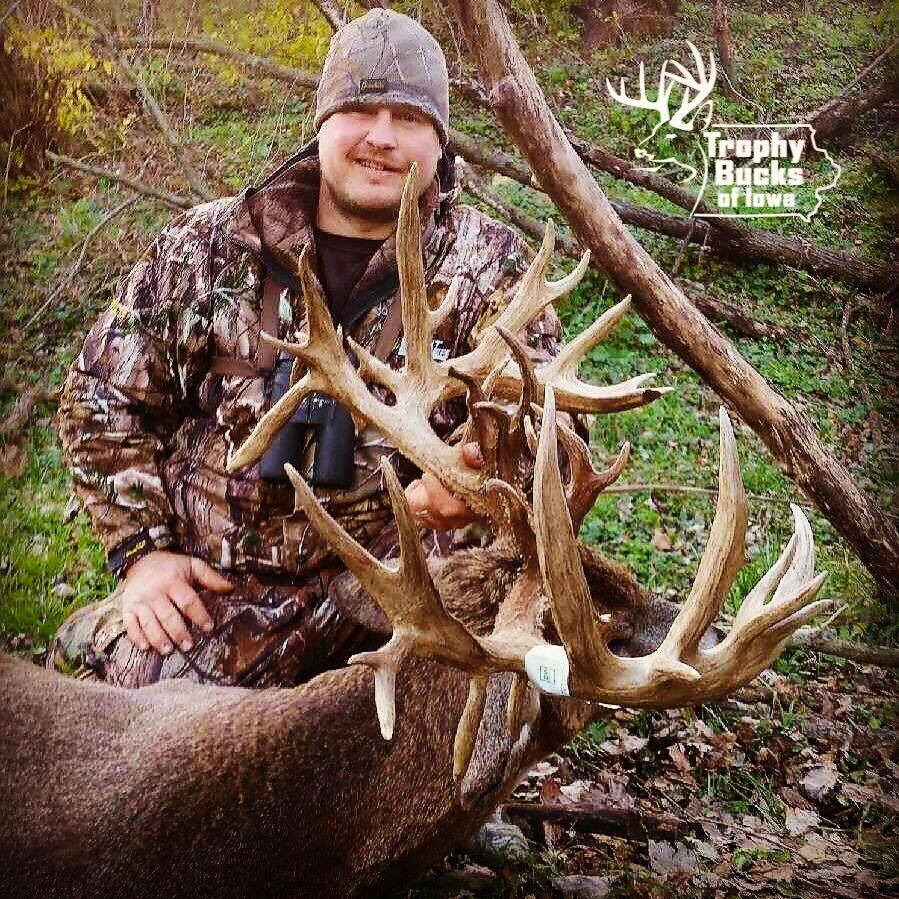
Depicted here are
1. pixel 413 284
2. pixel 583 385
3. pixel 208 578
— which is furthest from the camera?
pixel 208 578

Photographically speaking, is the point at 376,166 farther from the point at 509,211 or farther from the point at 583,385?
the point at 583,385

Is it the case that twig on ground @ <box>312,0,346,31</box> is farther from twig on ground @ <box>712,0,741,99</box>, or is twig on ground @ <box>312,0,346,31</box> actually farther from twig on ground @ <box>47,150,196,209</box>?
twig on ground @ <box>712,0,741,99</box>

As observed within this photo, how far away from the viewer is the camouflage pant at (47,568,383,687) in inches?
91.8

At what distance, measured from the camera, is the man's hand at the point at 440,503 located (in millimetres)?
1982

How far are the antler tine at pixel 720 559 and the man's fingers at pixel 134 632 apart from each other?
137 cm

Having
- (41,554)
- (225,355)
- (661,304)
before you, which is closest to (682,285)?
(661,304)

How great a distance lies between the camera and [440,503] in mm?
2043

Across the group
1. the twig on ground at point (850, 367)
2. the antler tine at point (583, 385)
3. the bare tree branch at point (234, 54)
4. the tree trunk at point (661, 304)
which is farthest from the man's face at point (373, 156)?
the twig on ground at point (850, 367)

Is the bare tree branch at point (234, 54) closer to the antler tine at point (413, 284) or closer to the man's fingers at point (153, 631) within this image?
the antler tine at point (413, 284)

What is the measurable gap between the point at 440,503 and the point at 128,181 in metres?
1.22

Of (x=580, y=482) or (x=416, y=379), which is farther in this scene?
(x=416, y=379)

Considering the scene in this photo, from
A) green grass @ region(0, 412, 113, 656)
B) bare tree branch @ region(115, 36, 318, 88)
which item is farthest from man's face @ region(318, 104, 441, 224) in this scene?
green grass @ region(0, 412, 113, 656)

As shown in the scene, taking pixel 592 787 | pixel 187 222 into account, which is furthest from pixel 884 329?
pixel 187 222

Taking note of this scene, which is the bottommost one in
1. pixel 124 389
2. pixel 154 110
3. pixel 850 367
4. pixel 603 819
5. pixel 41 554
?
pixel 603 819
